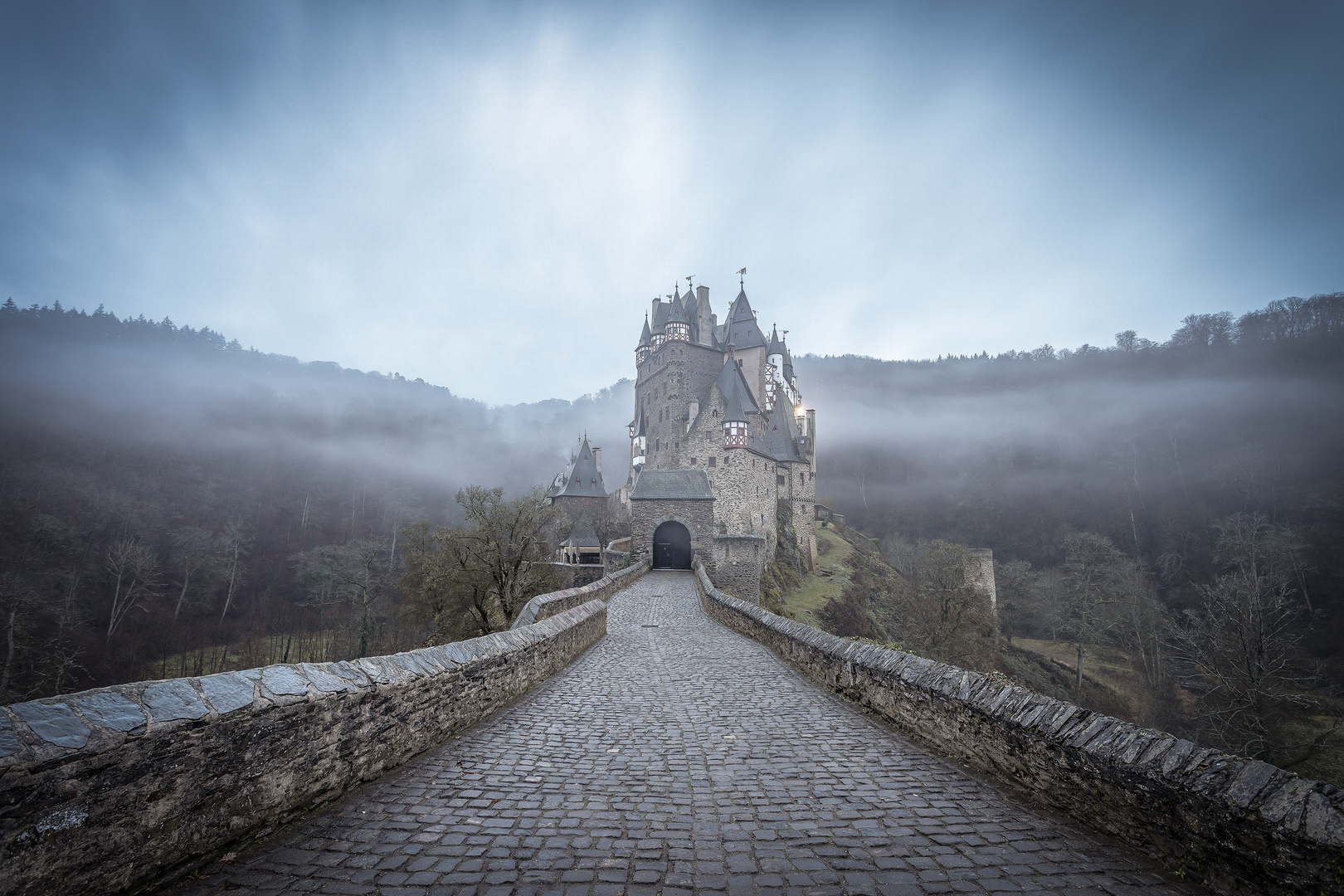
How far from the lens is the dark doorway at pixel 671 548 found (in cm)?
3003

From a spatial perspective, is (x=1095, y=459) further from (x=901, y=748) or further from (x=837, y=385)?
(x=901, y=748)

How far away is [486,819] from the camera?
367cm

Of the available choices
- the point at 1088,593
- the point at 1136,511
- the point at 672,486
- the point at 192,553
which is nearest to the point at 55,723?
the point at 672,486

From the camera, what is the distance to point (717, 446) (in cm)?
3822

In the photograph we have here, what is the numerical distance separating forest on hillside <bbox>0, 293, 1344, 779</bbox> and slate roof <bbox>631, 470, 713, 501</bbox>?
25.0ft

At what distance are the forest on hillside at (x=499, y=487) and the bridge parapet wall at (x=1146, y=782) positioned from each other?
17340 millimetres

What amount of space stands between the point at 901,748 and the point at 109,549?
61.8m

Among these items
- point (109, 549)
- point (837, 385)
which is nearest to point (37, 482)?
point (109, 549)

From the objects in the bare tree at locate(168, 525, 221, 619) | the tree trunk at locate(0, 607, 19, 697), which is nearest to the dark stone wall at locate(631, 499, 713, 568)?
the tree trunk at locate(0, 607, 19, 697)

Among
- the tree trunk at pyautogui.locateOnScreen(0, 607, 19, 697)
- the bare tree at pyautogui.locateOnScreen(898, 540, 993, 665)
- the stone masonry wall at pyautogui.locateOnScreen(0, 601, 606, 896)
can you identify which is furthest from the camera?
the bare tree at pyautogui.locateOnScreen(898, 540, 993, 665)

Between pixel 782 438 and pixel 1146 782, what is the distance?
4435 centimetres

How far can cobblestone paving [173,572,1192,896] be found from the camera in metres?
2.95

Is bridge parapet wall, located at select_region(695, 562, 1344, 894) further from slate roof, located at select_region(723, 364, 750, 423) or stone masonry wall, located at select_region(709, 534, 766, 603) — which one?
slate roof, located at select_region(723, 364, 750, 423)

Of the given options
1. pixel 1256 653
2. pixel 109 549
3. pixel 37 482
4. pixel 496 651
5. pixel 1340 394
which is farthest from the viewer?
pixel 1340 394
